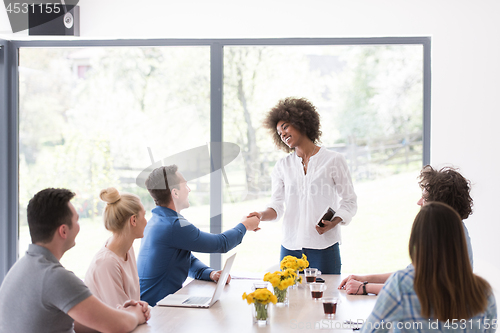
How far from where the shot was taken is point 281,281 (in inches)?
69.3

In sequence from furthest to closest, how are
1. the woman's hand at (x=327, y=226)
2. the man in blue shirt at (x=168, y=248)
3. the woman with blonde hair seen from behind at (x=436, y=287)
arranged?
the woman's hand at (x=327, y=226) → the man in blue shirt at (x=168, y=248) → the woman with blonde hair seen from behind at (x=436, y=287)

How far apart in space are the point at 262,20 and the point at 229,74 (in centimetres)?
52

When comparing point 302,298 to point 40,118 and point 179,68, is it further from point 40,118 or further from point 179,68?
point 40,118

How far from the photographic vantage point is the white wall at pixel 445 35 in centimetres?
326

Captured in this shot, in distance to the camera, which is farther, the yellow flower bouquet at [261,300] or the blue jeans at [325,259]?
the blue jeans at [325,259]

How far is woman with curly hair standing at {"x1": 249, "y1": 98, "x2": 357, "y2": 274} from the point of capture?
2627 millimetres

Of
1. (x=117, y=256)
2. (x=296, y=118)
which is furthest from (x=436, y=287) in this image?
(x=296, y=118)

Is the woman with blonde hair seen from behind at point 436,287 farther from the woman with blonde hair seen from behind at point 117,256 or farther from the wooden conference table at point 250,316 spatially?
the woman with blonde hair seen from behind at point 117,256

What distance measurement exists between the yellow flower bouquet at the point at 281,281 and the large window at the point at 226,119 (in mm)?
1794

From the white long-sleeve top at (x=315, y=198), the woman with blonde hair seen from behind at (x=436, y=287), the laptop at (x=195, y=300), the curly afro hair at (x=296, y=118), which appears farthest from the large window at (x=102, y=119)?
the woman with blonde hair seen from behind at (x=436, y=287)

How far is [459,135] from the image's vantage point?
3303 mm

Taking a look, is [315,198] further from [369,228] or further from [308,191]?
[369,228]

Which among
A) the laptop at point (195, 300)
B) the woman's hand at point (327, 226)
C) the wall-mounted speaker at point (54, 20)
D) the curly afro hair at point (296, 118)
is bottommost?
the laptop at point (195, 300)

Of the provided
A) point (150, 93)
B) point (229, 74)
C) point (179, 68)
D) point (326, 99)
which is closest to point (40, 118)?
point (150, 93)
